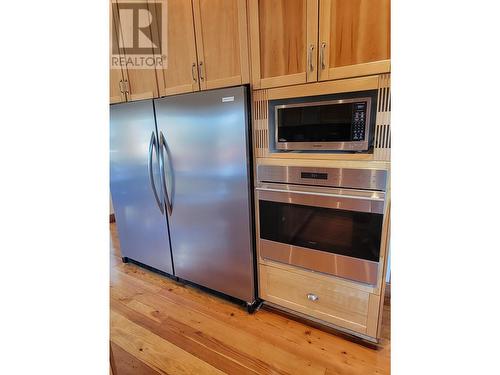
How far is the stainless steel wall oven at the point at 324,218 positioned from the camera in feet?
4.08

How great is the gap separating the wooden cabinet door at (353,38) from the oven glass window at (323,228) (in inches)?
27.9

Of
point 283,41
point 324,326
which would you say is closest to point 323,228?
point 324,326

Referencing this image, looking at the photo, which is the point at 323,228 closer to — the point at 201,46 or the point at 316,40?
the point at 316,40

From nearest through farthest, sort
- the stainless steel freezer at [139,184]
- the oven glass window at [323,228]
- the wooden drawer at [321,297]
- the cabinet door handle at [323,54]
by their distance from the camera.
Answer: the cabinet door handle at [323,54] → the oven glass window at [323,228] → the wooden drawer at [321,297] → the stainless steel freezer at [139,184]

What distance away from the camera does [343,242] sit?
4.48 ft

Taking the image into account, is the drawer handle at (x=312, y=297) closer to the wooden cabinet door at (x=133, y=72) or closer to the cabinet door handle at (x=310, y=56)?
the cabinet door handle at (x=310, y=56)

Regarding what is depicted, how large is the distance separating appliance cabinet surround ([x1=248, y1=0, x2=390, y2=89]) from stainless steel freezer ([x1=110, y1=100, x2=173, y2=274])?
3.01 feet

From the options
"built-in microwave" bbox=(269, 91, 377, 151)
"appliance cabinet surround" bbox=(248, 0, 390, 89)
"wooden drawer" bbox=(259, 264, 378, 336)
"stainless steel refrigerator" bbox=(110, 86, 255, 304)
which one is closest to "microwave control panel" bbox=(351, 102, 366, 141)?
"built-in microwave" bbox=(269, 91, 377, 151)

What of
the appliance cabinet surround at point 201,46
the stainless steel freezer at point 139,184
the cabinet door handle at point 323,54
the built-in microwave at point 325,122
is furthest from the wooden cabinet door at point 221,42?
the stainless steel freezer at point 139,184

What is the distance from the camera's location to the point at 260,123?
57.5 inches

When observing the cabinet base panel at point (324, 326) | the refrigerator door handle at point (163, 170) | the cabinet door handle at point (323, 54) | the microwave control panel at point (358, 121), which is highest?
the cabinet door handle at point (323, 54)
